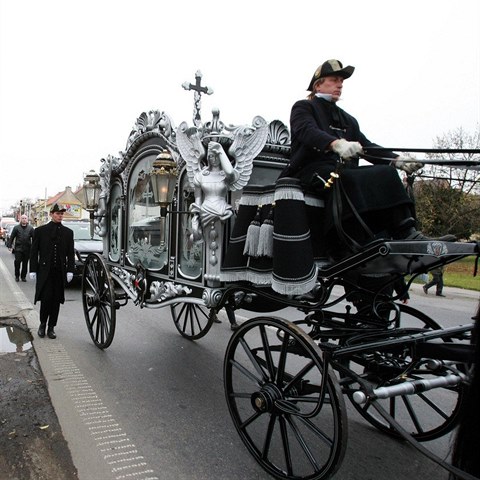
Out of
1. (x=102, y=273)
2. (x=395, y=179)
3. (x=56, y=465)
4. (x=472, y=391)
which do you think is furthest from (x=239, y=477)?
(x=102, y=273)

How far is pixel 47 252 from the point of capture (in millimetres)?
6316

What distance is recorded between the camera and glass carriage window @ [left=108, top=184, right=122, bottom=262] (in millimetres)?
5922

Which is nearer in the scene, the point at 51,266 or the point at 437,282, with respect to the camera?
the point at 51,266

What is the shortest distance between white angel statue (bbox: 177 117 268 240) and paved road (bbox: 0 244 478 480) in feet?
4.92

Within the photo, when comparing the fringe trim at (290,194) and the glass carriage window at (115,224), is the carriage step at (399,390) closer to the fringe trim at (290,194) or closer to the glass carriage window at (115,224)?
the fringe trim at (290,194)

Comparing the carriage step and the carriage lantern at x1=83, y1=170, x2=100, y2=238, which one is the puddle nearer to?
the carriage lantern at x1=83, y1=170, x2=100, y2=238

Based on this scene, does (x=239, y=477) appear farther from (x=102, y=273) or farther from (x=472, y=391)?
(x=102, y=273)

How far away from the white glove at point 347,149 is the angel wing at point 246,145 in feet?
3.42

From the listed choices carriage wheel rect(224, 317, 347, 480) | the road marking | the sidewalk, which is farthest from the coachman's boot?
carriage wheel rect(224, 317, 347, 480)

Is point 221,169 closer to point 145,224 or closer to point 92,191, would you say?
point 145,224

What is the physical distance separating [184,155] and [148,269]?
1.56 metres

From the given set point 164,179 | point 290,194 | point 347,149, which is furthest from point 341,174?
point 164,179

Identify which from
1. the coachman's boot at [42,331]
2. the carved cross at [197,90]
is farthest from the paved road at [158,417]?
the carved cross at [197,90]

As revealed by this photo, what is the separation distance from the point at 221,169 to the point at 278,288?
1315 mm
